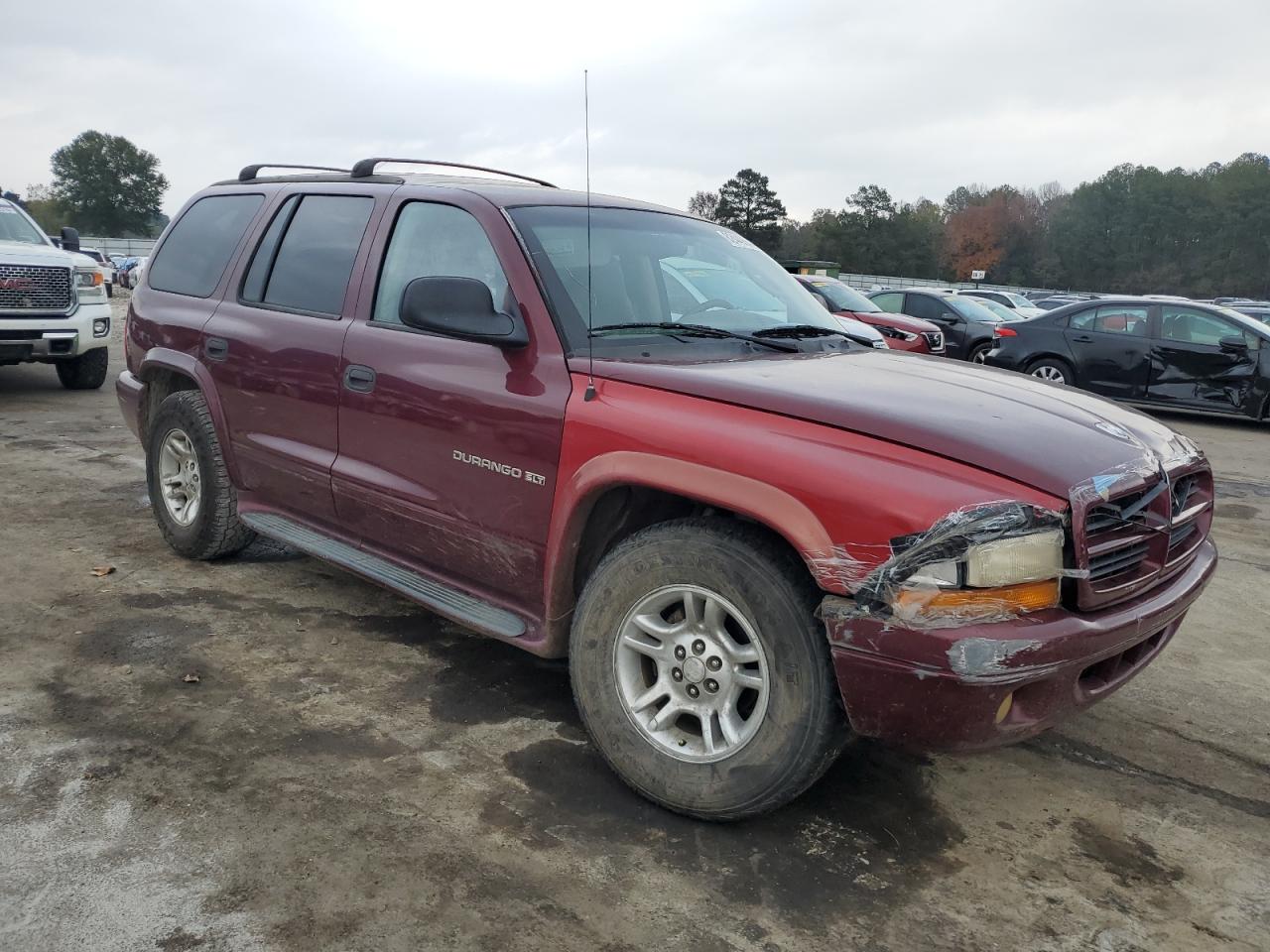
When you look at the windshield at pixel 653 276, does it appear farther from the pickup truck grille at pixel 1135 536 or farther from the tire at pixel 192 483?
the tire at pixel 192 483

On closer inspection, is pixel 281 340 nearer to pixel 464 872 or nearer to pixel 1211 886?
pixel 464 872

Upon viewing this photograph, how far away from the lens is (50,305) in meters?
9.81

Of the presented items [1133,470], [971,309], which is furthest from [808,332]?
[971,309]

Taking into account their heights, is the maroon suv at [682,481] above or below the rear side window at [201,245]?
below

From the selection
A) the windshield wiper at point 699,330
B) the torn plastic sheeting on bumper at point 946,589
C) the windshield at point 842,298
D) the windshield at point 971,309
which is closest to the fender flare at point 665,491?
the torn plastic sheeting on bumper at point 946,589

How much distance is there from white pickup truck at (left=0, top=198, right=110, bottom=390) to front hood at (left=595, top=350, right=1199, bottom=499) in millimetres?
8689

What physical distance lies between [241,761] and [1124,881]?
2471 mm

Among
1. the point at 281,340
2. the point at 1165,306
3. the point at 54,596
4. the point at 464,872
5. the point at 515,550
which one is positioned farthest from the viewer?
the point at 1165,306

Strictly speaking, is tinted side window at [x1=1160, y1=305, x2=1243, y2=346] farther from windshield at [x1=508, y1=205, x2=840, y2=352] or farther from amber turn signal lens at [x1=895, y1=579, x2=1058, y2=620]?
amber turn signal lens at [x1=895, y1=579, x2=1058, y2=620]

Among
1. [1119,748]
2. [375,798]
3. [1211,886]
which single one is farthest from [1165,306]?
[375,798]

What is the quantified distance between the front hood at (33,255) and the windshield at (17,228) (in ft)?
0.55

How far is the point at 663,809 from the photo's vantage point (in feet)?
9.33

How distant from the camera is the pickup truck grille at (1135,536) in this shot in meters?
2.47

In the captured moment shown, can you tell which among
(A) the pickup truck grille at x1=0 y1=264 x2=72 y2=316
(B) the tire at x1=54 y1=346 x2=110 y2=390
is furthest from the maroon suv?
(B) the tire at x1=54 y1=346 x2=110 y2=390
